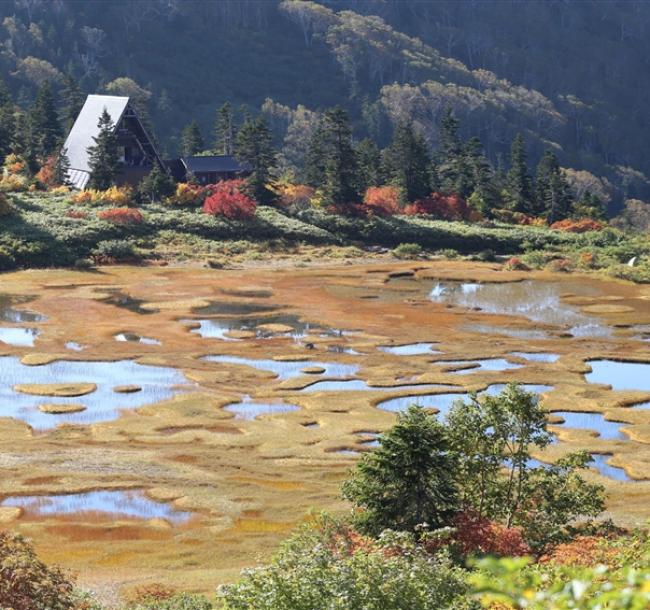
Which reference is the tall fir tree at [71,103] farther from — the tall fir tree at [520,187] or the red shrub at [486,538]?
the red shrub at [486,538]

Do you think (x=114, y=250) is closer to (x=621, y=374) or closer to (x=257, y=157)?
(x=257, y=157)

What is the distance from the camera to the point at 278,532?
35.2 meters

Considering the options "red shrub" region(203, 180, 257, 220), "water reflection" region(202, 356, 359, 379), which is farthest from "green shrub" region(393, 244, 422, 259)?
"water reflection" region(202, 356, 359, 379)

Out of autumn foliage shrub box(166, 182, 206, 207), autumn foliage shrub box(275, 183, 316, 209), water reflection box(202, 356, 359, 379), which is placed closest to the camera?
water reflection box(202, 356, 359, 379)

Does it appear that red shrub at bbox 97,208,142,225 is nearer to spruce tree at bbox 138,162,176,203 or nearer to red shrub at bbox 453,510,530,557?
spruce tree at bbox 138,162,176,203

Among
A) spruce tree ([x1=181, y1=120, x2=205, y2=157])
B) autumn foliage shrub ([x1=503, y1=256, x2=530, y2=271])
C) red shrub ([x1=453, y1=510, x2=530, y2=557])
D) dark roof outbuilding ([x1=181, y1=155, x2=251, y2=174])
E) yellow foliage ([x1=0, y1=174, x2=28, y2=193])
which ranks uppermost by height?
spruce tree ([x1=181, y1=120, x2=205, y2=157])

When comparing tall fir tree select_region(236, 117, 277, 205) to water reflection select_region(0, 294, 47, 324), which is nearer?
water reflection select_region(0, 294, 47, 324)

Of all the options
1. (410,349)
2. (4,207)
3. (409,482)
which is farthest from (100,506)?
(4,207)

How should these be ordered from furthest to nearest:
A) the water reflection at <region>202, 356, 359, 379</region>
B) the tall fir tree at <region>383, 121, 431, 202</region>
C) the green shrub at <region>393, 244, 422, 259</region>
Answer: the tall fir tree at <region>383, 121, 431, 202</region>, the green shrub at <region>393, 244, 422, 259</region>, the water reflection at <region>202, 356, 359, 379</region>

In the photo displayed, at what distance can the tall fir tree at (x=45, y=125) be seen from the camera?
113625mm

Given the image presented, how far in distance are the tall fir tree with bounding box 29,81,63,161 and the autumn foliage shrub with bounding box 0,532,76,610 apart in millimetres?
92951

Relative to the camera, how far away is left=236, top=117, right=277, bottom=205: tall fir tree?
106 meters

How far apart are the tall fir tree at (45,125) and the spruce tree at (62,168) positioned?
445 centimetres

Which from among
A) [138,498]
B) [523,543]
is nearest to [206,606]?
[523,543]
